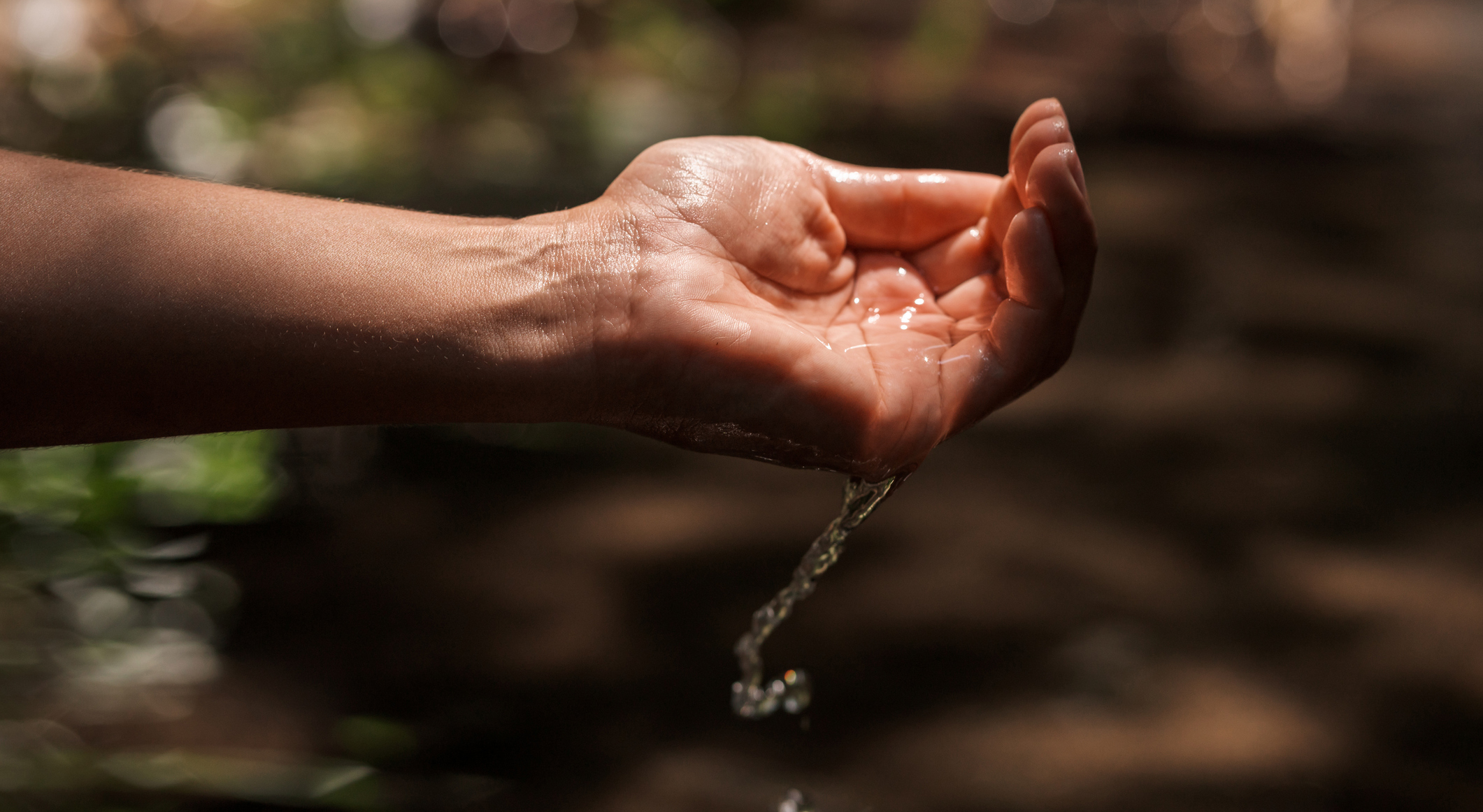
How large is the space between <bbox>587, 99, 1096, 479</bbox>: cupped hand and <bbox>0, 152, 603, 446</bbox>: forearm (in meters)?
0.14

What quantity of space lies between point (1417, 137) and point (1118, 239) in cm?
185

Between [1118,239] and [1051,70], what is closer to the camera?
[1118,239]

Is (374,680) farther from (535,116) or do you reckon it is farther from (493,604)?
(535,116)

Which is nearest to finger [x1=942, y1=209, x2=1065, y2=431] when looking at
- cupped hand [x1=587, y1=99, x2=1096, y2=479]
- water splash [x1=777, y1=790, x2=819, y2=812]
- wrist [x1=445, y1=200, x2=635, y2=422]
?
cupped hand [x1=587, y1=99, x2=1096, y2=479]

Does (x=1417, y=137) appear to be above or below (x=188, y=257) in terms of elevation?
above

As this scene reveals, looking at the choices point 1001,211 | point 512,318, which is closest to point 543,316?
point 512,318

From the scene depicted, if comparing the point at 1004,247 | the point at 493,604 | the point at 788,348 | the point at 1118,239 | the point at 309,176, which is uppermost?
the point at 309,176

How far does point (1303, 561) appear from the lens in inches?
131

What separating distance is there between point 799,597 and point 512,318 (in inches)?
32.0

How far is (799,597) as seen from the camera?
1.84m

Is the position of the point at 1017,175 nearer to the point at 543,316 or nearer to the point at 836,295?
the point at 836,295

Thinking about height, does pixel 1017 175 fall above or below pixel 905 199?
below

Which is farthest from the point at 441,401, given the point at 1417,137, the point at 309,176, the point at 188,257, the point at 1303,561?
the point at 1417,137

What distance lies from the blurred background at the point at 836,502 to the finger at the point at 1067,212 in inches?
68.8
